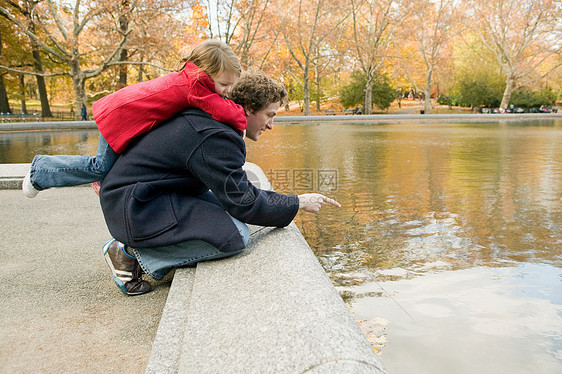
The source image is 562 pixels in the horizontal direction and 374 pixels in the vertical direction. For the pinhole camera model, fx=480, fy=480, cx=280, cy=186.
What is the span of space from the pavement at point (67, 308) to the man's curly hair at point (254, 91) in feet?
3.73

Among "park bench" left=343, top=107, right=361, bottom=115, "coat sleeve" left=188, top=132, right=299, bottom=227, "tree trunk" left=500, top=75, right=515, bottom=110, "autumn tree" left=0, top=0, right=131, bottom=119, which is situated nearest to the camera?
"coat sleeve" left=188, top=132, right=299, bottom=227

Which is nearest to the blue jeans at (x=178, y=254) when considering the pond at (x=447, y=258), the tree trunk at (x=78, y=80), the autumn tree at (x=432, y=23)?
the pond at (x=447, y=258)

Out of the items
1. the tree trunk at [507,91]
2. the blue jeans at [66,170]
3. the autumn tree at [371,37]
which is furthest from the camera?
the tree trunk at [507,91]

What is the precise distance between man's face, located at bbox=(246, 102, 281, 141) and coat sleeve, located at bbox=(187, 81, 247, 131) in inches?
14.8

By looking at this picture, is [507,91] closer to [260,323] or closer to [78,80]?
[78,80]

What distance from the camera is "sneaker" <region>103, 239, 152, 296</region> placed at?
2.59 meters

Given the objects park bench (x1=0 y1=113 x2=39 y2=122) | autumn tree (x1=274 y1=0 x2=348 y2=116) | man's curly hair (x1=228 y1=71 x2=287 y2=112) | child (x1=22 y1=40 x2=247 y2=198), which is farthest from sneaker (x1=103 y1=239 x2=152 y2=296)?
autumn tree (x1=274 y1=0 x2=348 y2=116)

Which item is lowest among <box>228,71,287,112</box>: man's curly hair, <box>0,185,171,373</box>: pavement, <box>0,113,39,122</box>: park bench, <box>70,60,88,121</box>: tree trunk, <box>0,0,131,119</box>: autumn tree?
<box>0,185,171,373</box>: pavement

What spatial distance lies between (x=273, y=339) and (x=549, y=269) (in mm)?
3076

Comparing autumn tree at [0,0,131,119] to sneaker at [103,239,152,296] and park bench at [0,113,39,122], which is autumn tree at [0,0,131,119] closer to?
park bench at [0,113,39,122]

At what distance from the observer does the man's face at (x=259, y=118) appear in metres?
2.75

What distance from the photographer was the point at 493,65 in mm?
49688

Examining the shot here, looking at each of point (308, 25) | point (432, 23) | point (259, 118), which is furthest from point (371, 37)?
point (259, 118)

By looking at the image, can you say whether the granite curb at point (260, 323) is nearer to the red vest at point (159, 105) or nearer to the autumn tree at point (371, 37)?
the red vest at point (159, 105)
